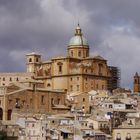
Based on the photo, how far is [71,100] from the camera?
93000 millimetres

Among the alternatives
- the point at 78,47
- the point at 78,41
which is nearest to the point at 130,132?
the point at 78,47

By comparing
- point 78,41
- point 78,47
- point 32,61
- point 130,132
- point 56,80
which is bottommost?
point 130,132

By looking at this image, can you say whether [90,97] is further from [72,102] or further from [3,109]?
[3,109]

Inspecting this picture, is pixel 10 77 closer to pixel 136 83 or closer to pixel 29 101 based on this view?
pixel 136 83

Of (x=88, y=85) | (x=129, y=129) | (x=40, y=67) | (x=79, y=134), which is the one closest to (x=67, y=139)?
(x=79, y=134)

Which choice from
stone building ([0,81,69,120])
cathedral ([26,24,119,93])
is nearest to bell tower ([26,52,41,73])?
cathedral ([26,24,119,93])

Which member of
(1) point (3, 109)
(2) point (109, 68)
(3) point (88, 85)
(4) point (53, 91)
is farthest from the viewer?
(2) point (109, 68)

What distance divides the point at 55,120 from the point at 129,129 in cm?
801

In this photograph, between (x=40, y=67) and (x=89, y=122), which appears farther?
(x=40, y=67)

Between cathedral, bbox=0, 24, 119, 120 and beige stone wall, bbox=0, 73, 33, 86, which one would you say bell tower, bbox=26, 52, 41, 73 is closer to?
cathedral, bbox=0, 24, 119, 120

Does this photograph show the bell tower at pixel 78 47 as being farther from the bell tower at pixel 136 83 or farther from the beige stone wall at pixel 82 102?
the beige stone wall at pixel 82 102

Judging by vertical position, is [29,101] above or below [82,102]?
→ below

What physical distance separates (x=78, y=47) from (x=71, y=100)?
44.0 feet

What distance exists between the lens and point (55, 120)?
3172 inches
